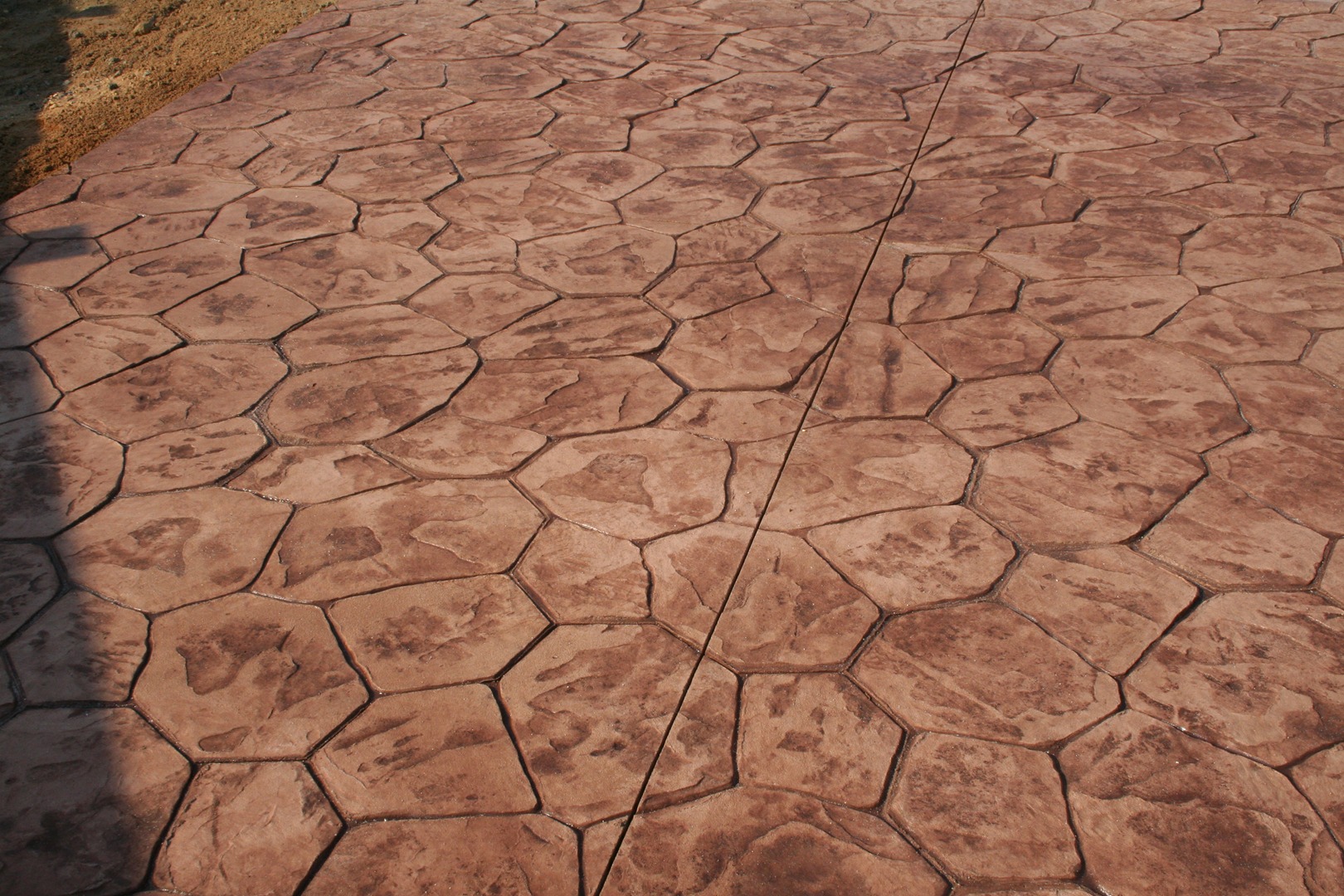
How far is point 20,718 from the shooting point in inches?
91.1

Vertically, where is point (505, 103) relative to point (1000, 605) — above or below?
above

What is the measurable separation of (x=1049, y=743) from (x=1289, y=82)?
4.92 m

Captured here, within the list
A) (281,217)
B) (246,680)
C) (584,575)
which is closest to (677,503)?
(584,575)

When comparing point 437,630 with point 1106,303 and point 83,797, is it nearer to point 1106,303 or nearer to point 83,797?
point 83,797

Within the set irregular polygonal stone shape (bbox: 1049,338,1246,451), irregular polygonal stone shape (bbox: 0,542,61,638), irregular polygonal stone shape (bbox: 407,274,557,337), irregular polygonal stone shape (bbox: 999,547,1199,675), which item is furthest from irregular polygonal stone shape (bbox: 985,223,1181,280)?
irregular polygonal stone shape (bbox: 0,542,61,638)

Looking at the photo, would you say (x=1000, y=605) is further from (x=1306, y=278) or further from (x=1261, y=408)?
(x=1306, y=278)

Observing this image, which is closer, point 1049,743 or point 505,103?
point 1049,743

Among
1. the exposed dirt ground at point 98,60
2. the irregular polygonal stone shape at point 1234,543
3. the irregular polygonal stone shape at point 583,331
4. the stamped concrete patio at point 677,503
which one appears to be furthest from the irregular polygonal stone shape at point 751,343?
the exposed dirt ground at point 98,60

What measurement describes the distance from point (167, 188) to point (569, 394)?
8.05ft

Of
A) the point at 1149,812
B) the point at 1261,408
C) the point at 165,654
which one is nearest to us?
the point at 1149,812

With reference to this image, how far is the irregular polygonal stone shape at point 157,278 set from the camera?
12.5 feet

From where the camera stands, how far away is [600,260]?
161 inches

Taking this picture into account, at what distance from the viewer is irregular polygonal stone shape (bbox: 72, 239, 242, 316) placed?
3.82m

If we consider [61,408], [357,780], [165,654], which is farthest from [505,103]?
Answer: [357,780]
